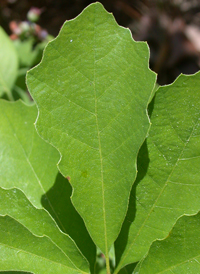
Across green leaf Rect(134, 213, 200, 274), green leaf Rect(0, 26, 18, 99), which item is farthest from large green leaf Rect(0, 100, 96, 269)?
green leaf Rect(0, 26, 18, 99)

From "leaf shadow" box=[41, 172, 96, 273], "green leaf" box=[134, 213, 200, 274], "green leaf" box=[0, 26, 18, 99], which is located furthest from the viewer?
"green leaf" box=[0, 26, 18, 99]

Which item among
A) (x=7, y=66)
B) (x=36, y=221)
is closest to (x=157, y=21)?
(x=7, y=66)

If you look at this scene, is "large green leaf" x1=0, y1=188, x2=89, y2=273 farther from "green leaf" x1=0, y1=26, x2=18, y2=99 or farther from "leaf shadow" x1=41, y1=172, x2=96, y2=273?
"green leaf" x1=0, y1=26, x2=18, y2=99

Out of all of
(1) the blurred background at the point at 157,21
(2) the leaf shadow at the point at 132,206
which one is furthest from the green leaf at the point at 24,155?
(1) the blurred background at the point at 157,21

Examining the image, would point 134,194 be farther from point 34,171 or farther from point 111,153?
point 34,171

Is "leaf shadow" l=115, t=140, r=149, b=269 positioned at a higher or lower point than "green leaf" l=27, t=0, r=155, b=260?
lower

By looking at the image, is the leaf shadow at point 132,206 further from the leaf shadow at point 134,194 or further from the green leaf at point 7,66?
the green leaf at point 7,66
